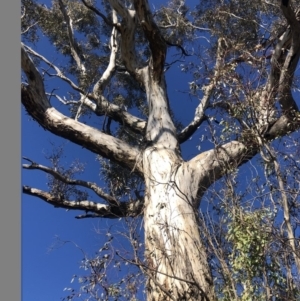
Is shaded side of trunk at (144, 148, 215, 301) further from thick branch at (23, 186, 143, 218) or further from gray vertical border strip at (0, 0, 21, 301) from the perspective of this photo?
gray vertical border strip at (0, 0, 21, 301)

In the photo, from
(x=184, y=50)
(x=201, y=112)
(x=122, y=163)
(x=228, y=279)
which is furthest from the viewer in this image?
(x=184, y=50)

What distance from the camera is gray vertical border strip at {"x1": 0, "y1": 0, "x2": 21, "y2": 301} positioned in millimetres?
841

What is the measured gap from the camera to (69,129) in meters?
5.42

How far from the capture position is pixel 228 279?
8.48 ft

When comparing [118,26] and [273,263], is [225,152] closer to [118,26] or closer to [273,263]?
[273,263]

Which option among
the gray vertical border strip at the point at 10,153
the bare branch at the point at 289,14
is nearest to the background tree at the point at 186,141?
the bare branch at the point at 289,14

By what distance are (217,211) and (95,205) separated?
3.49 m

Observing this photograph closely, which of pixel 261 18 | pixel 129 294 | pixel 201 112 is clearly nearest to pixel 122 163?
pixel 201 112

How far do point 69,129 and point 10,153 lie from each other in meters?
4.57

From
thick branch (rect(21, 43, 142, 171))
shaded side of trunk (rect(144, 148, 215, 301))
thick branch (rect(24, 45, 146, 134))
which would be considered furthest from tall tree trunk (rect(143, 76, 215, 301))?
thick branch (rect(24, 45, 146, 134))

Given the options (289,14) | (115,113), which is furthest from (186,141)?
(289,14)

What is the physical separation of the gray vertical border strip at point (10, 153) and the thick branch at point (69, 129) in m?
4.28

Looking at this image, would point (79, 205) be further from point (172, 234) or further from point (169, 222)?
point (172, 234)

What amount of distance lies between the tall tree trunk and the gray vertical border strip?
203cm
